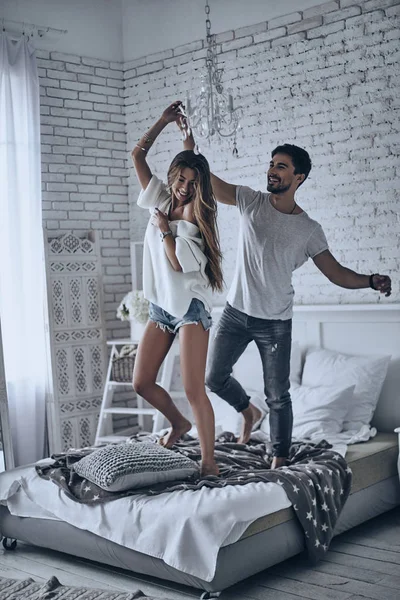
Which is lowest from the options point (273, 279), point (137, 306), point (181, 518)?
point (181, 518)

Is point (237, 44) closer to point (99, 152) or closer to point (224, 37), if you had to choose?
point (224, 37)

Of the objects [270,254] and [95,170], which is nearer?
[270,254]

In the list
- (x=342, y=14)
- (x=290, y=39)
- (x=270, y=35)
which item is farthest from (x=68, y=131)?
(x=342, y=14)

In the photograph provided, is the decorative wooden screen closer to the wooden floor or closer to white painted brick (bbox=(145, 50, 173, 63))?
white painted brick (bbox=(145, 50, 173, 63))

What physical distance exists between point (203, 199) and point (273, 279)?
61cm

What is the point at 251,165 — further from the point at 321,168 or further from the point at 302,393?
the point at 302,393

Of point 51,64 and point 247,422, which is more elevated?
point 51,64

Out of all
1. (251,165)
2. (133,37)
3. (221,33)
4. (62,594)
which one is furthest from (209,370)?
(133,37)

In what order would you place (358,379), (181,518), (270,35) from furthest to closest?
(270,35) < (358,379) < (181,518)

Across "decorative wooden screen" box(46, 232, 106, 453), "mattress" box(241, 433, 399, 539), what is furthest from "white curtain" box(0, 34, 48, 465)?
"mattress" box(241, 433, 399, 539)

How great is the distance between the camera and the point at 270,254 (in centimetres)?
446

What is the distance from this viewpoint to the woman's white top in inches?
163

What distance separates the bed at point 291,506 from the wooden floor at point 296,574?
0.26 feet

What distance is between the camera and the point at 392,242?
514cm
